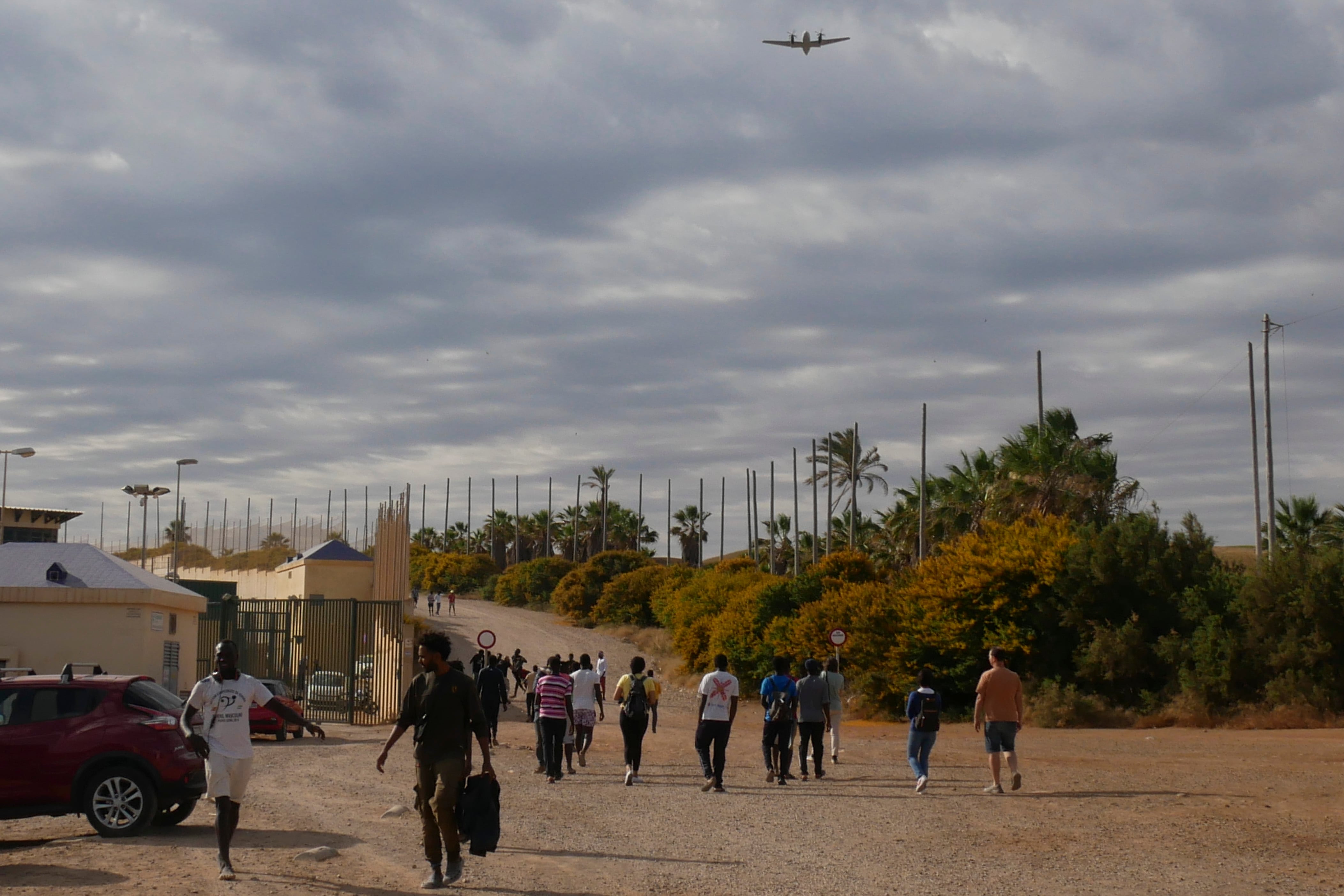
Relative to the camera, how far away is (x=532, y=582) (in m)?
96.1

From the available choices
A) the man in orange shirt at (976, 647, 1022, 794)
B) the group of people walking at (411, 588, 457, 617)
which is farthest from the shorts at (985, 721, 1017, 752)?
the group of people walking at (411, 588, 457, 617)

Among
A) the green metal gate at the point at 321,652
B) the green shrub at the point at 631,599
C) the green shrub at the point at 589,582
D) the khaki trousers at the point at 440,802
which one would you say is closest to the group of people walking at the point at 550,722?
the khaki trousers at the point at 440,802

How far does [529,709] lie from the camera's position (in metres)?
30.7

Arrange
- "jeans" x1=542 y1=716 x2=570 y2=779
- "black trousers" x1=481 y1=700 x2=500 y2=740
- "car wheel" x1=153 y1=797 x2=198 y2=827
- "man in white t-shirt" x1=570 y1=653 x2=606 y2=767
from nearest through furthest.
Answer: "car wheel" x1=153 y1=797 x2=198 y2=827
"jeans" x1=542 y1=716 x2=570 y2=779
"man in white t-shirt" x1=570 y1=653 x2=606 y2=767
"black trousers" x1=481 y1=700 x2=500 y2=740

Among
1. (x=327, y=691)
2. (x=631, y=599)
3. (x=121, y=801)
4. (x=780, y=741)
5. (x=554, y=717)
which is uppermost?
(x=631, y=599)

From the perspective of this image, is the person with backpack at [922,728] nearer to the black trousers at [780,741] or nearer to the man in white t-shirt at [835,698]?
the black trousers at [780,741]

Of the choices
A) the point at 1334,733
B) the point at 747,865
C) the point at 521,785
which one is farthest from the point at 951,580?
the point at 747,865

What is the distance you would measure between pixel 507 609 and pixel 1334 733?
7314 cm

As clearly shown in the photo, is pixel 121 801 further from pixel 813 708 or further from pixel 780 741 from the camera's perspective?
pixel 813 708

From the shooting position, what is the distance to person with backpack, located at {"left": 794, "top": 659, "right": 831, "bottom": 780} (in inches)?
666

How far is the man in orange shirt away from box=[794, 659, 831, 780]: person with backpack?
8.39 feet

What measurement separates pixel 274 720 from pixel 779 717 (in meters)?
13.0

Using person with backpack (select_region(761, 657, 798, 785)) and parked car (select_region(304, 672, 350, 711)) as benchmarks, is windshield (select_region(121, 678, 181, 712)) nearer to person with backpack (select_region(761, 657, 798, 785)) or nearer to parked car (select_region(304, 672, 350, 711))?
person with backpack (select_region(761, 657, 798, 785))

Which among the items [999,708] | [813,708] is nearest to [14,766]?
[813,708]
